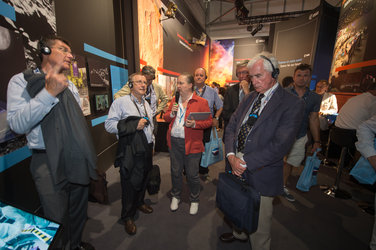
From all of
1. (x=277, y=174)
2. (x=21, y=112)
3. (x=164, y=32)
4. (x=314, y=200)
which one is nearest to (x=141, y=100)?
(x=21, y=112)

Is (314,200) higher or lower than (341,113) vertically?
lower

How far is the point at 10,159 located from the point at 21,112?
1055 mm

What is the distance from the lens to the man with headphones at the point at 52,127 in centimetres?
113

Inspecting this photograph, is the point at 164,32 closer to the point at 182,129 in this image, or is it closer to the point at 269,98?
the point at 182,129

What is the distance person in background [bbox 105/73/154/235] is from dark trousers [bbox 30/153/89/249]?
0.46 metres

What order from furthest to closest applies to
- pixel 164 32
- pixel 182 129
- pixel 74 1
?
pixel 164 32
pixel 74 1
pixel 182 129

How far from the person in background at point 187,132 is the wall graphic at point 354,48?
3.42 meters

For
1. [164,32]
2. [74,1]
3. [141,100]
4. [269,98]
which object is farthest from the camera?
[164,32]

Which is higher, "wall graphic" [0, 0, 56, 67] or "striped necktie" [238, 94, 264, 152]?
"wall graphic" [0, 0, 56, 67]

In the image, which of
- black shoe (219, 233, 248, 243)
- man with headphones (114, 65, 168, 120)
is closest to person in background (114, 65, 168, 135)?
man with headphones (114, 65, 168, 120)

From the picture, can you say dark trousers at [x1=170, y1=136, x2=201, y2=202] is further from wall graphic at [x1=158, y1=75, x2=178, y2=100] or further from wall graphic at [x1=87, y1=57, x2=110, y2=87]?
wall graphic at [x1=158, y1=75, x2=178, y2=100]

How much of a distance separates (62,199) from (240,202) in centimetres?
144

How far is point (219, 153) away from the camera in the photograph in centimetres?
280

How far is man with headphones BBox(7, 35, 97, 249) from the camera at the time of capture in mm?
1132
